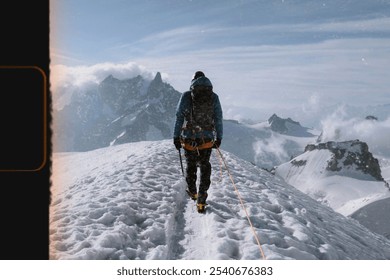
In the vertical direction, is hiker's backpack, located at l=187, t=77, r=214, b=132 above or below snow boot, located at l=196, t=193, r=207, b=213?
above

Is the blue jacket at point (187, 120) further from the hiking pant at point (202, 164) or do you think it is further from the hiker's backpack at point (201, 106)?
the hiking pant at point (202, 164)

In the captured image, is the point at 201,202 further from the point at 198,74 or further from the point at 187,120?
the point at 198,74

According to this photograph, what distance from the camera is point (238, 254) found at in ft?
22.5

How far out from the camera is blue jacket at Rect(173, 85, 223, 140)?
868 cm

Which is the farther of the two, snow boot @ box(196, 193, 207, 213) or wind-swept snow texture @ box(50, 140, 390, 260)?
snow boot @ box(196, 193, 207, 213)

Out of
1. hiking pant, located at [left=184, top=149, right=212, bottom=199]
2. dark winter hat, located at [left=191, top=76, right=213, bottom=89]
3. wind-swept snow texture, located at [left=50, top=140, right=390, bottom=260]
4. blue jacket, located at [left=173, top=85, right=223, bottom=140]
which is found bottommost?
wind-swept snow texture, located at [left=50, top=140, right=390, bottom=260]

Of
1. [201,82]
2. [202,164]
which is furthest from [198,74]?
[202,164]

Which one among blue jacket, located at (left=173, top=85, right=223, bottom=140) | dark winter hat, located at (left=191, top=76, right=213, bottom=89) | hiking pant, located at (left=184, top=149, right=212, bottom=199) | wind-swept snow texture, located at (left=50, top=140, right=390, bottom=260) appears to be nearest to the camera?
wind-swept snow texture, located at (left=50, top=140, right=390, bottom=260)

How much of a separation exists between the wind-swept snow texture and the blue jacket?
2021 mm

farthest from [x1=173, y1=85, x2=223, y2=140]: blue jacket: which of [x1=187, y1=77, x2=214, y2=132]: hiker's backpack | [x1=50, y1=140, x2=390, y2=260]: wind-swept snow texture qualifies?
[x1=50, y1=140, x2=390, y2=260]: wind-swept snow texture

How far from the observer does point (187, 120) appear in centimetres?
899

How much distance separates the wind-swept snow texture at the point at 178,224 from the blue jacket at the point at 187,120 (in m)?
2.02

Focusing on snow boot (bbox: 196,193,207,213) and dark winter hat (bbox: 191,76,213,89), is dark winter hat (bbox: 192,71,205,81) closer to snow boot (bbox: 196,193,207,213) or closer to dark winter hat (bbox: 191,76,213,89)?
dark winter hat (bbox: 191,76,213,89)
